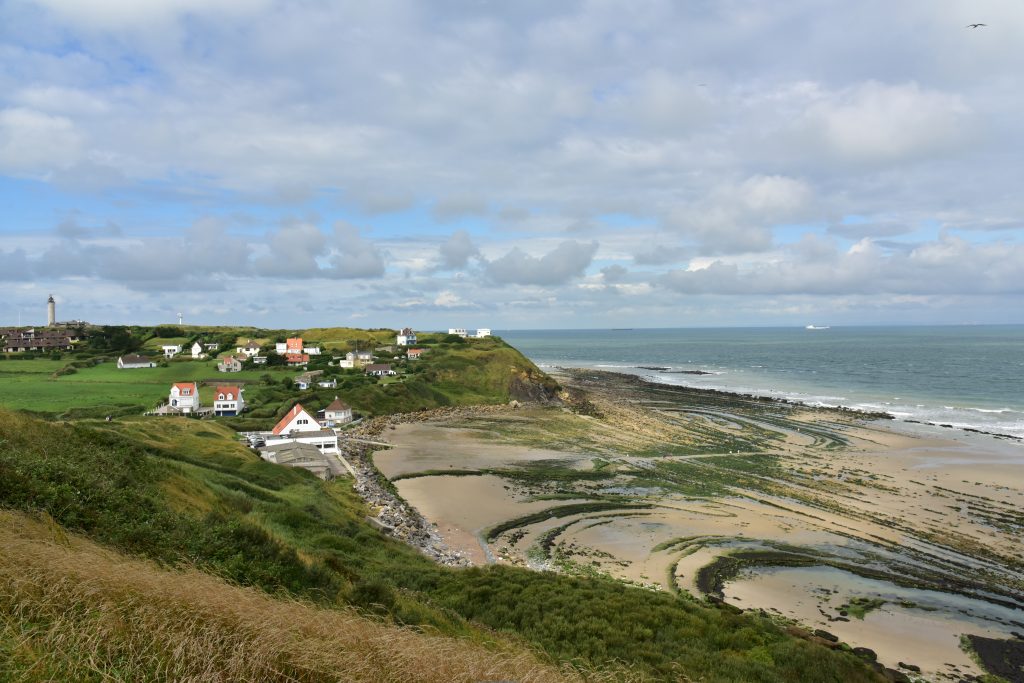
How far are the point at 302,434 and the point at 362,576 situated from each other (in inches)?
1446

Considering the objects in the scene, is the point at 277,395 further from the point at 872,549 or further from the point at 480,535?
the point at 872,549

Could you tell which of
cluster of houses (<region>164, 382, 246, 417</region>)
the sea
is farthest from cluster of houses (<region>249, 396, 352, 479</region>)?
the sea

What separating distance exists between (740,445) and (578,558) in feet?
112

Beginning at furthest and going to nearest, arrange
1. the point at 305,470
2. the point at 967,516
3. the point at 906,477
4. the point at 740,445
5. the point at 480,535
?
the point at 740,445 < the point at 906,477 < the point at 305,470 < the point at 967,516 < the point at 480,535

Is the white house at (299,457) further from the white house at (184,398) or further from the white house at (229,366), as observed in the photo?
the white house at (229,366)

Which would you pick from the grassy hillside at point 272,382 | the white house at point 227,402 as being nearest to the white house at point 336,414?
the grassy hillside at point 272,382

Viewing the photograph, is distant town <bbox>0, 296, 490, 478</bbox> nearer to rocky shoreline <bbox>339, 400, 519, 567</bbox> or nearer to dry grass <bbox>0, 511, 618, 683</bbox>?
rocky shoreline <bbox>339, 400, 519, 567</bbox>

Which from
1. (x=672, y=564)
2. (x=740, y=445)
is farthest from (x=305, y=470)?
(x=740, y=445)

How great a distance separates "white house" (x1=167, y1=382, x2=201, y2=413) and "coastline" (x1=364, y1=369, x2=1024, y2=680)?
2696 cm

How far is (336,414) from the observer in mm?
69188

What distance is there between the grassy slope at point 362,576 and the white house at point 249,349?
94325 mm

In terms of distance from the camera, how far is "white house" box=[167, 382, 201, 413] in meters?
68.2

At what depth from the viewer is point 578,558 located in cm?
2912

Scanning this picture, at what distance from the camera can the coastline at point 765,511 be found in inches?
971
